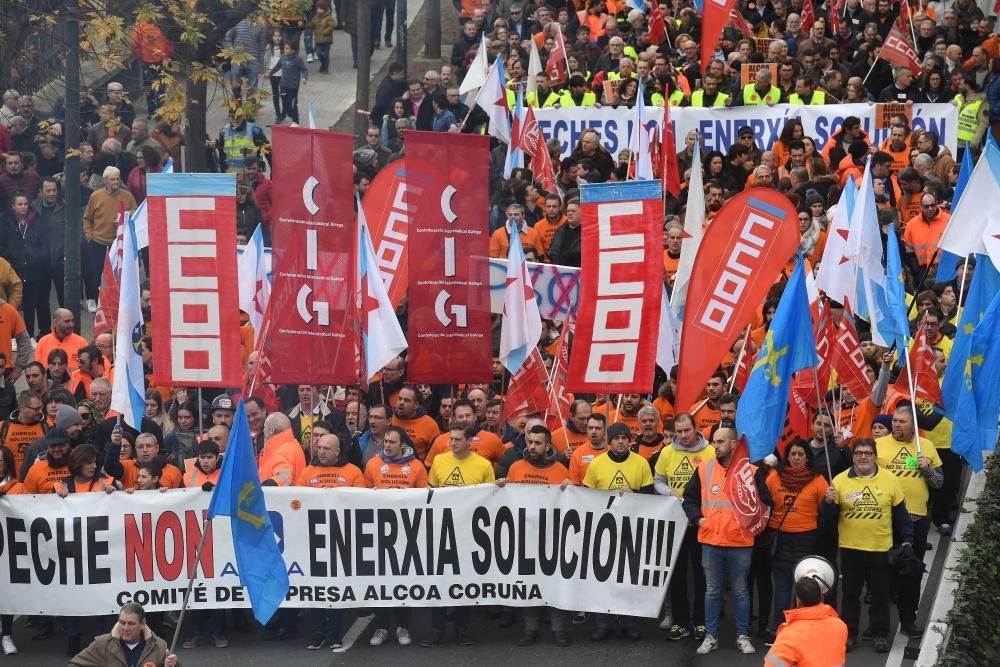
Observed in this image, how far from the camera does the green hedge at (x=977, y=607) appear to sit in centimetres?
1055

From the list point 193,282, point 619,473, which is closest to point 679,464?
point 619,473

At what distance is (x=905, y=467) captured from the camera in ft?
42.9

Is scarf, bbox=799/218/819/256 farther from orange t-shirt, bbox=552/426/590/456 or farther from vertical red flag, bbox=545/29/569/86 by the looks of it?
vertical red flag, bbox=545/29/569/86

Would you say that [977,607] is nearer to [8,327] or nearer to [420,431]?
[420,431]

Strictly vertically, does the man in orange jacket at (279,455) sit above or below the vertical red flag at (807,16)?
below

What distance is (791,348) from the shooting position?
41.8ft

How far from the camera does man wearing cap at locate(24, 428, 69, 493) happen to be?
13281 mm

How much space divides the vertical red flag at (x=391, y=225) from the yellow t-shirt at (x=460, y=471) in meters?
2.72

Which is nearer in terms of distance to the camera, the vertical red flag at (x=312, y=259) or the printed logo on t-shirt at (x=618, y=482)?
the printed logo on t-shirt at (x=618, y=482)

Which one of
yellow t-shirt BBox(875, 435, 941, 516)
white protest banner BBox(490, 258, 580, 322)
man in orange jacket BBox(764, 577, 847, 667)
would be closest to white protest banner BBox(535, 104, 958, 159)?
white protest banner BBox(490, 258, 580, 322)

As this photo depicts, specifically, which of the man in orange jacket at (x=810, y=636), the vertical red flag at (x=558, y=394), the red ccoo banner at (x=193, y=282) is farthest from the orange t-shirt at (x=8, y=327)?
the man in orange jacket at (x=810, y=636)

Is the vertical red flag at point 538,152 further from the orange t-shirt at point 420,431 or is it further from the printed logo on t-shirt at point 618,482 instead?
the printed logo on t-shirt at point 618,482

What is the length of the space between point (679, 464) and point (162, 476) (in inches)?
152

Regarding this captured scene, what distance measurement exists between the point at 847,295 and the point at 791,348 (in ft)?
8.11
